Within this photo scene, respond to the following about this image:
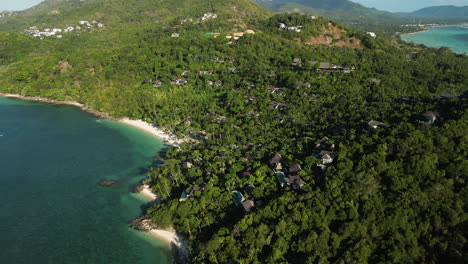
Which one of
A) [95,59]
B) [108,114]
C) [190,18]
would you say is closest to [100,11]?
[190,18]

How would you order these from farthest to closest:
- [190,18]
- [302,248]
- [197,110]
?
[190,18]
[197,110]
[302,248]

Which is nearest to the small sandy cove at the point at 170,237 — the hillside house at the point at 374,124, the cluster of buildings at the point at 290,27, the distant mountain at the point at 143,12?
the hillside house at the point at 374,124

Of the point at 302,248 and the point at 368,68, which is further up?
the point at 368,68

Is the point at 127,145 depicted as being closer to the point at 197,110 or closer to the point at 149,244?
the point at 197,110

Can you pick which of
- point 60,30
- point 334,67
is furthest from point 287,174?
point 60,30

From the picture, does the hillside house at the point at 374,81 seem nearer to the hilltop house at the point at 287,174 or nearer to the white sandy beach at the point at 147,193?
the hilltop house at the point at 287,174
